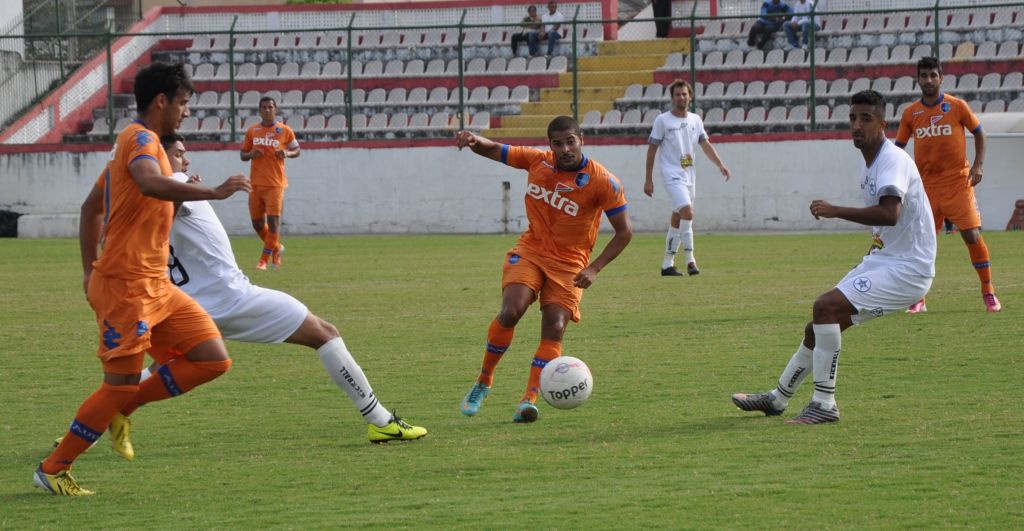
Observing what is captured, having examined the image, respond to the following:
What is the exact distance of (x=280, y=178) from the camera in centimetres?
1912

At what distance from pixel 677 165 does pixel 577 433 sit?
10024 millimetres

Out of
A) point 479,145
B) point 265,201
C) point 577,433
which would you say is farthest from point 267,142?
point 577,433

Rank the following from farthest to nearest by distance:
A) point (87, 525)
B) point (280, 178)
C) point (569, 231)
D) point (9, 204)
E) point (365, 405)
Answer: point (9, 204), point (280, 178), point (569, 231), point (365, 405), point (87, 525)

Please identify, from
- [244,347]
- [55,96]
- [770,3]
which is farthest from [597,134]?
[244,347]

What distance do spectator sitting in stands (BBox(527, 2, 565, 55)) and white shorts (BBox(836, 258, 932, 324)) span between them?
68.9 feet

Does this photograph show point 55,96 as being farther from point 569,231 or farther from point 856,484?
point 856,484

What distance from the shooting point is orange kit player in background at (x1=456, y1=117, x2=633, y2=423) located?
7863 millimetres

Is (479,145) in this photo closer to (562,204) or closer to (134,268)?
(562,204)

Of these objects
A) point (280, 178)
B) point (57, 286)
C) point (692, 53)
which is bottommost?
point (57, 286)

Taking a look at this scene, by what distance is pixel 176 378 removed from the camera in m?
6.23

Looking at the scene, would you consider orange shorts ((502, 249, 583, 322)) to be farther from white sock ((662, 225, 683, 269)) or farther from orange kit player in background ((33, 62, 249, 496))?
white sock ((662, 225, 683, 269))

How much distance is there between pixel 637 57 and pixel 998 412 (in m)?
22.0

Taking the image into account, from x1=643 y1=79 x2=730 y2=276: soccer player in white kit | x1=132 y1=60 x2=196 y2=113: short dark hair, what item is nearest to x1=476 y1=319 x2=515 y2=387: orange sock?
x1=132 y1=60 x2=196 y2=113: short dark hair

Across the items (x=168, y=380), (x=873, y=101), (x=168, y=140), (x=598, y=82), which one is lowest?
(x=168, y=380)
